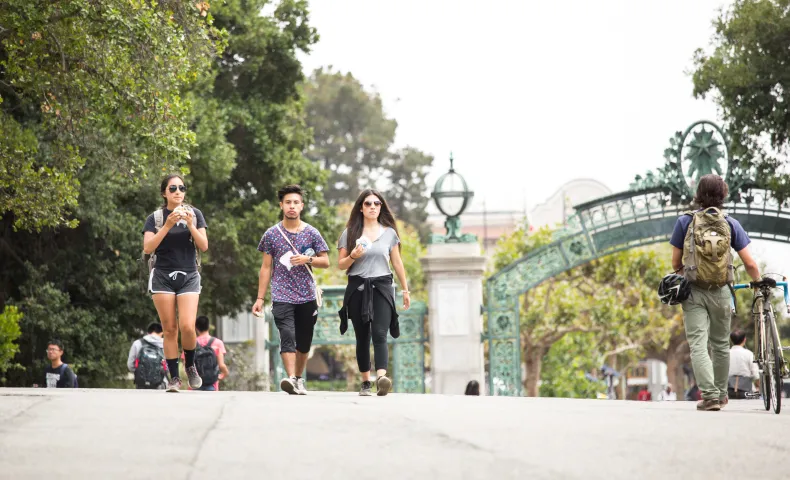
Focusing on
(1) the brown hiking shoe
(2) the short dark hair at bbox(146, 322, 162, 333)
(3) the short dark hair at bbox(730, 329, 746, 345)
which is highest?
(2) the short dark hair at bbox(146, 322, 162, 333)

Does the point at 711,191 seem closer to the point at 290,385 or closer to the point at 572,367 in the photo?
the point at 290,385

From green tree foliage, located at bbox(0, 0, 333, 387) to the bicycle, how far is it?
7191 millimetres

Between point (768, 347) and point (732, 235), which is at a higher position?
point (732, 235)

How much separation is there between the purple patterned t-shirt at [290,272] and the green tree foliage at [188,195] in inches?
155

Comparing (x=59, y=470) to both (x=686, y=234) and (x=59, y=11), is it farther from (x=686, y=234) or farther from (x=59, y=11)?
(x=59, y=11)

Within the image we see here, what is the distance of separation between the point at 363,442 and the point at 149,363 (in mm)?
7731

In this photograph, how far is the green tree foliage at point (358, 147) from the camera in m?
58.6

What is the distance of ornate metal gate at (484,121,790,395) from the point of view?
2067 centimetres

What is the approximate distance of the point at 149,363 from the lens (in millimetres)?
14234

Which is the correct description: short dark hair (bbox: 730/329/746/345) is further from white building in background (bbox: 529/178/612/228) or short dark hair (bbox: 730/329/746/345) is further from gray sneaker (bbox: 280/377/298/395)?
white building in background (bbox: 529/178/612/228)

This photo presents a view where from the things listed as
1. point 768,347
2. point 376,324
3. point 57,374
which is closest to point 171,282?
point 376,324

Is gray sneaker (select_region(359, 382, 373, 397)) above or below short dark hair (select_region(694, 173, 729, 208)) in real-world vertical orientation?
below

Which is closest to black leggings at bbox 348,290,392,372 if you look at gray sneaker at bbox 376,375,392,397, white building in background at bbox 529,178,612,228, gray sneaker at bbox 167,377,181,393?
gray sneaker at bbox 376,375,392,397

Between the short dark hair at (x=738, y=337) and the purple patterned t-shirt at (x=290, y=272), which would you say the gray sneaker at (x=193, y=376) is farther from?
the short dark hair at (x=738, y=337)
